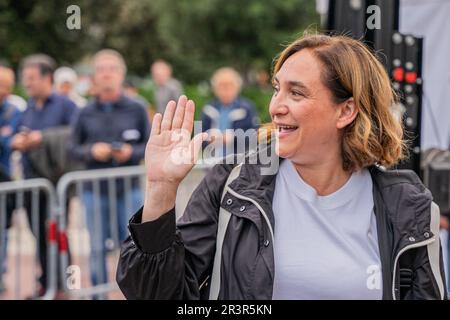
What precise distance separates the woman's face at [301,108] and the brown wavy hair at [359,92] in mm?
32

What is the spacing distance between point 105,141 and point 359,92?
143 inches

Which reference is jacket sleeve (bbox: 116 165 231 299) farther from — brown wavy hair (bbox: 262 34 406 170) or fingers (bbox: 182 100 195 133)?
brown wavy hair (bbox: 262 34 406 170)

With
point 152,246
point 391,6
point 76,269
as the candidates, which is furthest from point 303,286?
point 391,6

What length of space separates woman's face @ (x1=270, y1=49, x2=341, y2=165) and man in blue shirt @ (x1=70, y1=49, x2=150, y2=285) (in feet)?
11.4

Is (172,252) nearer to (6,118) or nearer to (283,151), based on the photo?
(283,151)

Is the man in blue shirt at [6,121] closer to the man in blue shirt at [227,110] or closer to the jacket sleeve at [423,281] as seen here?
the man in blue shirt at [227,110]

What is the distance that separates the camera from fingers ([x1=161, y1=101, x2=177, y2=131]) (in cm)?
192

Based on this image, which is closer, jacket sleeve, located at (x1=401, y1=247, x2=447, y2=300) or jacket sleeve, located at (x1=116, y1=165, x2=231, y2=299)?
jacket sleeve, located at (x1=116, y1=165, x2=231, y2=299)

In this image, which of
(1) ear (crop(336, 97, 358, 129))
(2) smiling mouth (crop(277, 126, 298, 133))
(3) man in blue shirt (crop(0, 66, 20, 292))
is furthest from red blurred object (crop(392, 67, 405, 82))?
(3) man in blue shirt (crop(0, 66, 20, 292))

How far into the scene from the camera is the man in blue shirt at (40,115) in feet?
18.5

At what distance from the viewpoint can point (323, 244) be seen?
6.67 feet

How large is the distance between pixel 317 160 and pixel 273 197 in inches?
7.6

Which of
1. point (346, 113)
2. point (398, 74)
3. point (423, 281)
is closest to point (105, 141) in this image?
point (398, 74)
